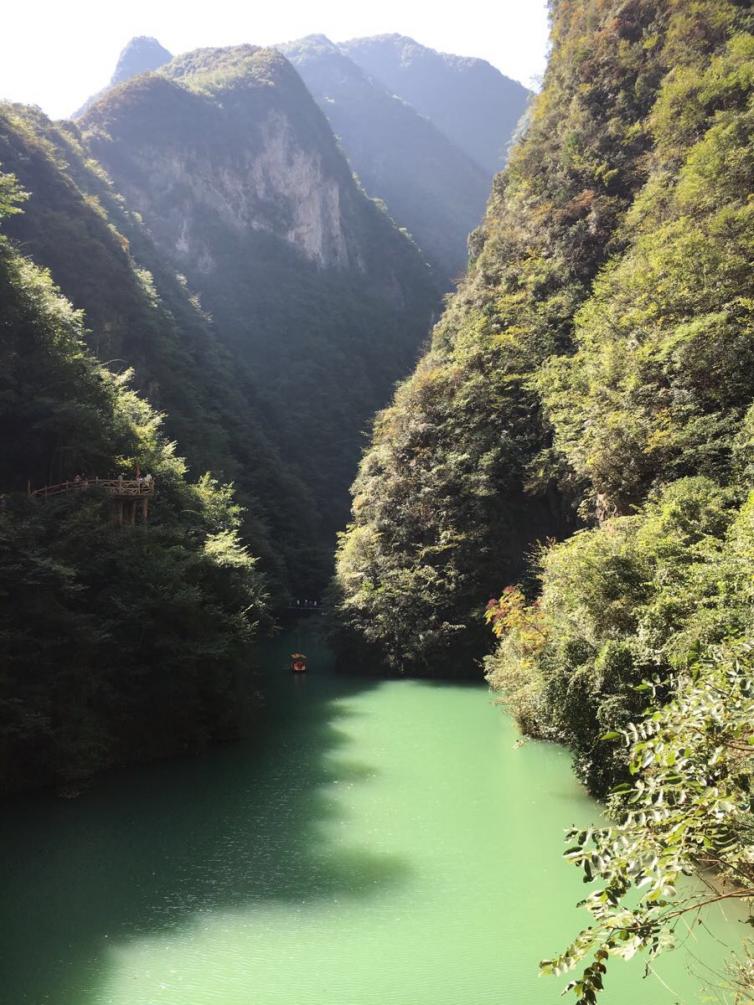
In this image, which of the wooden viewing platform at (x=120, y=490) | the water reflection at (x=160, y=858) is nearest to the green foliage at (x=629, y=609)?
the water reflection at (x=160, y=858)

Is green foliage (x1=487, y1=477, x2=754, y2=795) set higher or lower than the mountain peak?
lower

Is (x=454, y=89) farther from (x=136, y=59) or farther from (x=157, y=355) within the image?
(x=157, y=355)

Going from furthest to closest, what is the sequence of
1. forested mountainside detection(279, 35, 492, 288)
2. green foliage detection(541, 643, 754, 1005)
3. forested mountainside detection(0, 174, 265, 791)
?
1. forested mountainside detection(279, 35, 492, 288)
2. forested mountainside detection(0, 174, 265, 791)
3. green foliage detection(541, 643, 754, 1005)

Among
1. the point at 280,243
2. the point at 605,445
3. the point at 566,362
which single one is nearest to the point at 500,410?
the point at 566,362

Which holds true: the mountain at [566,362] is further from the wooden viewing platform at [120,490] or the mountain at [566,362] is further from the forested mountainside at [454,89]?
the forested mountainside at [454,89]

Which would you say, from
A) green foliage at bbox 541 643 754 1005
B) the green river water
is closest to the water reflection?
the green river water

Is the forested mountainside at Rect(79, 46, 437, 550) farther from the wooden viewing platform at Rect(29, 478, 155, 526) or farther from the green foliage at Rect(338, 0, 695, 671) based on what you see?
the wooden viewing platform at Rect(29, 478, 155, 526)

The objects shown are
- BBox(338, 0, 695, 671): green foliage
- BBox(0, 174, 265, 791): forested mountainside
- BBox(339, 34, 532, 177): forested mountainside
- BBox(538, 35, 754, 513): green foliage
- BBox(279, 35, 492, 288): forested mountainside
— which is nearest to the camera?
BBox(0, 174, 265, 791): forested mountainside

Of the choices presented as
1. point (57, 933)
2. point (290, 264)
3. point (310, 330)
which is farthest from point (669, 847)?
point (290, 264)
